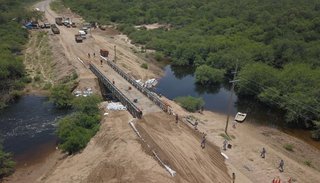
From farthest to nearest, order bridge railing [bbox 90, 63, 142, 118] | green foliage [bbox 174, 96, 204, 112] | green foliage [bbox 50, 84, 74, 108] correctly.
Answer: green foliage [bbox 50, 84, 74, 108]
green foliage [bbox 174, 96, 204, 112]
bridge railing [bbox 90, 63, 142, 118]

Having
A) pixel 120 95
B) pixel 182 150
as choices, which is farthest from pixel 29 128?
pixel 182 150

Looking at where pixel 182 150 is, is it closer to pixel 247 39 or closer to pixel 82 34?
pixel 247 39

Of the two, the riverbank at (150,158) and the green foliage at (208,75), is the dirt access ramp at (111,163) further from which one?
the green foliage at (208,75)

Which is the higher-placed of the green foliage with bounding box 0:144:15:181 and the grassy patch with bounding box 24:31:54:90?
the grassy patch with bounding box 24:31:54:90

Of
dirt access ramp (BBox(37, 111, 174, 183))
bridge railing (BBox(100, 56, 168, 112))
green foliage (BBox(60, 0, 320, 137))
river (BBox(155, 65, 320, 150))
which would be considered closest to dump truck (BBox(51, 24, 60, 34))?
green foliage (BBox(60, 0, 320, 137))

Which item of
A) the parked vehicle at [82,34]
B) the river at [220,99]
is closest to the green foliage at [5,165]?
the river at [220,99]

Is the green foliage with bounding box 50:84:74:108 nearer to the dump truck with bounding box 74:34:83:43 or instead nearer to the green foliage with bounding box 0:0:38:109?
the green foliage with bounding box 0:0:38:109
